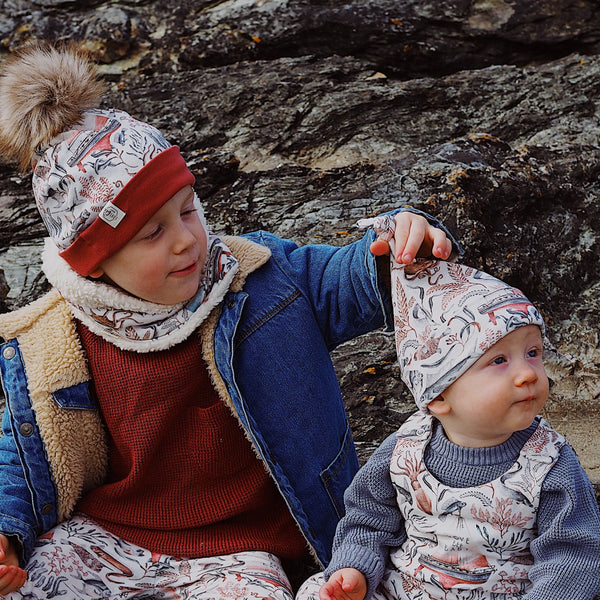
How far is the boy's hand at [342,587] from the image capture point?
80.8 inches

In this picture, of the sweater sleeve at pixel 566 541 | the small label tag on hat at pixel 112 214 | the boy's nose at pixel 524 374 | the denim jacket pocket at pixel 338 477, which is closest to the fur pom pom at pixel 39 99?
the small label tag on hat at pixel 112 214

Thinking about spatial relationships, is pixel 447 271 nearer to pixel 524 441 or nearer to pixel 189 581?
pixel 524 441

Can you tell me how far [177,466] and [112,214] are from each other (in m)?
0.80

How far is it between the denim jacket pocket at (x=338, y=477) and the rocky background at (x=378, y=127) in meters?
0.80

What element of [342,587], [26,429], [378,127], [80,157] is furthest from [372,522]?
[378,127]

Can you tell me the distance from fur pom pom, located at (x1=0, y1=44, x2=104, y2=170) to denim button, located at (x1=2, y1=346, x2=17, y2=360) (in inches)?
21.5

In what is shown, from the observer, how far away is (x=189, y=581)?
2.43 meters

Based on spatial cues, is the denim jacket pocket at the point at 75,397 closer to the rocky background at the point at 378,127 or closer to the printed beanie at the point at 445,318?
the printed beanie at the point at 445,318

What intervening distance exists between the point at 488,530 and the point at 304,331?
0.85 meters

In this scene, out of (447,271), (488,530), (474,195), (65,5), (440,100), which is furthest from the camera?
(65,5)

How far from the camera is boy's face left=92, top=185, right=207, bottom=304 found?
227 cm

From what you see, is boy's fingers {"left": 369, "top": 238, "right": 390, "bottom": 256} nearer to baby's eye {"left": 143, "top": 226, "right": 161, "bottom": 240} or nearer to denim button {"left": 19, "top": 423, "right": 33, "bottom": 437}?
baby's eye {"left": 143, "top": 226, "right": 161, "bottom": 240}

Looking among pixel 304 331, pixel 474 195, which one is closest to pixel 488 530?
pixel 304 331

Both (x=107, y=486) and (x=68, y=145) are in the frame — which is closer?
(x=68, y=145)
